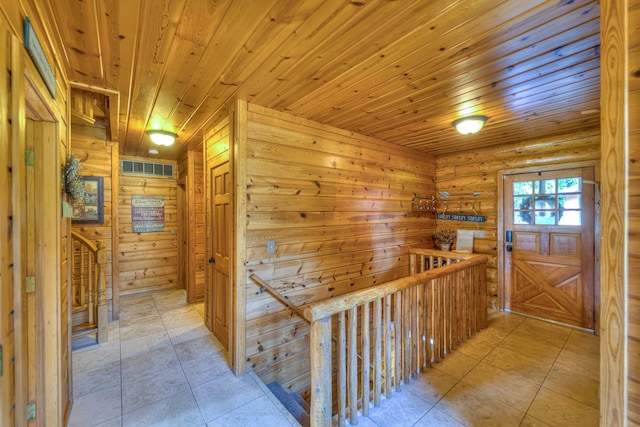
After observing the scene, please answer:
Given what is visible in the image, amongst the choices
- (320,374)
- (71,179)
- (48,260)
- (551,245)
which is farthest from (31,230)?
(551,245)

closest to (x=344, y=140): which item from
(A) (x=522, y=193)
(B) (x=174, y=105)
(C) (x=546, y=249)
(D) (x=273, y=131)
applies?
(D) (x=273, y=131)

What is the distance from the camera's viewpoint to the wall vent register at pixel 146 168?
178 inches

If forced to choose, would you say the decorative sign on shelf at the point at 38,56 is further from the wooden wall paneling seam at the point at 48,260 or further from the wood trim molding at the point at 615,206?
the wood trim molding at the point at 615,206

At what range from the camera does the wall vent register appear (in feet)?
14.9

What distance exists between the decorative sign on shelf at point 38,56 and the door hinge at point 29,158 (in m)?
0.35

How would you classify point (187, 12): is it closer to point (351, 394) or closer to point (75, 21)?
point (75, 21)

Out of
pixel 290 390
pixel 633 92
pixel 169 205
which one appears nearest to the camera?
pixel 633 92

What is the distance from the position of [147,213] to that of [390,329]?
174 inches

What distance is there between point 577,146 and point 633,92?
326cm

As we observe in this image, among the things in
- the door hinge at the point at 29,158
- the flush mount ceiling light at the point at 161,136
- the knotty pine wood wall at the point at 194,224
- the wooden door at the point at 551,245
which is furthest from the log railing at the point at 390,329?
the flush mount ceiling light at the point at 161,136

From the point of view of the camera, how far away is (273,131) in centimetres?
256

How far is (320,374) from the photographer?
167cm

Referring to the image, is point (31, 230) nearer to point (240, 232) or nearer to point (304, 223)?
point (240, 232)

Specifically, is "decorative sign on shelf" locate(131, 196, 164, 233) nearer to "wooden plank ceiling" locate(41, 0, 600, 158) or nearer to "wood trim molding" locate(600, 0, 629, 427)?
"wooden plank ceiling" locate(41, 0, 600, 158)
